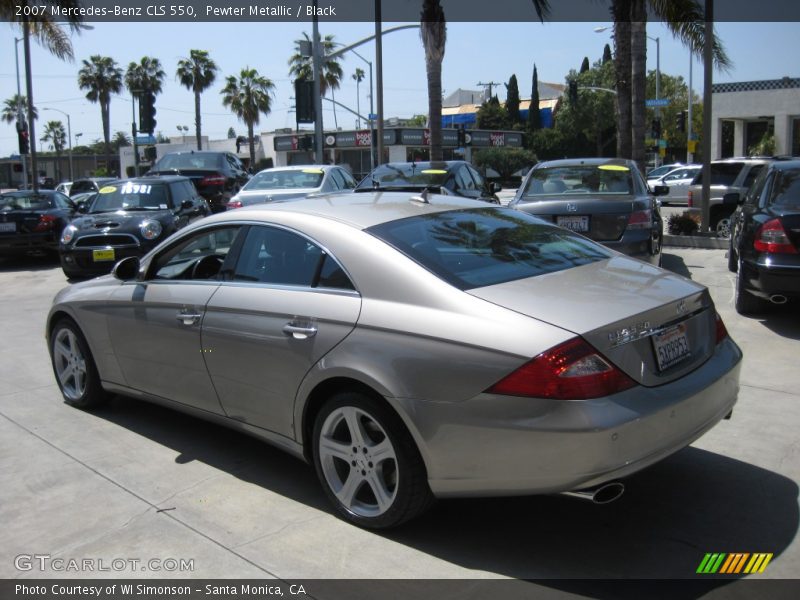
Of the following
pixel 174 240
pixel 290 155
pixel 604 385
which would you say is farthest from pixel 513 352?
pixel 290 155

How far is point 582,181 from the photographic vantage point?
10.1 m

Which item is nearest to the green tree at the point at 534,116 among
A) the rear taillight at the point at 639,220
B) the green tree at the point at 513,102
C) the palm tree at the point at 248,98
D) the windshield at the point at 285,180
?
the green tree at the point at 513,102

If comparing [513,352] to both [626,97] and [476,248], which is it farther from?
[626,97]

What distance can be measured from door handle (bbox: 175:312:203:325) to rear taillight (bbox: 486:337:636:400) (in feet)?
6.77

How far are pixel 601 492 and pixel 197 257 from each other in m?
3.07

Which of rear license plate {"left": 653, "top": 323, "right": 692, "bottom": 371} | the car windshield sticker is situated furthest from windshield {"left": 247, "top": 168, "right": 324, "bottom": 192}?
rear license plate {"left": 653, "top": 323, "right": 692, "bottom": 371}

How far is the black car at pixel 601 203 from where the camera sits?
891 centimetres

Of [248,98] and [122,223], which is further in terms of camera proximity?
[248,98]

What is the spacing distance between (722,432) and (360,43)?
2129cm

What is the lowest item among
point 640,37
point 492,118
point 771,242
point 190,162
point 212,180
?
point 771,242

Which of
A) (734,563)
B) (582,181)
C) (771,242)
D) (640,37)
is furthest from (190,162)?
(734,563)

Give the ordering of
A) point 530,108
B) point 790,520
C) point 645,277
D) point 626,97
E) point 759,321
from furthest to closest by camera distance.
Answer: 1. point 530,108
2. point 626,97
3. point 759,321
4. point 645,277
5. point 790,520

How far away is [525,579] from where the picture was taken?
334 centimetres

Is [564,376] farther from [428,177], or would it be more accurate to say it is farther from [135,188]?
[135,188]
